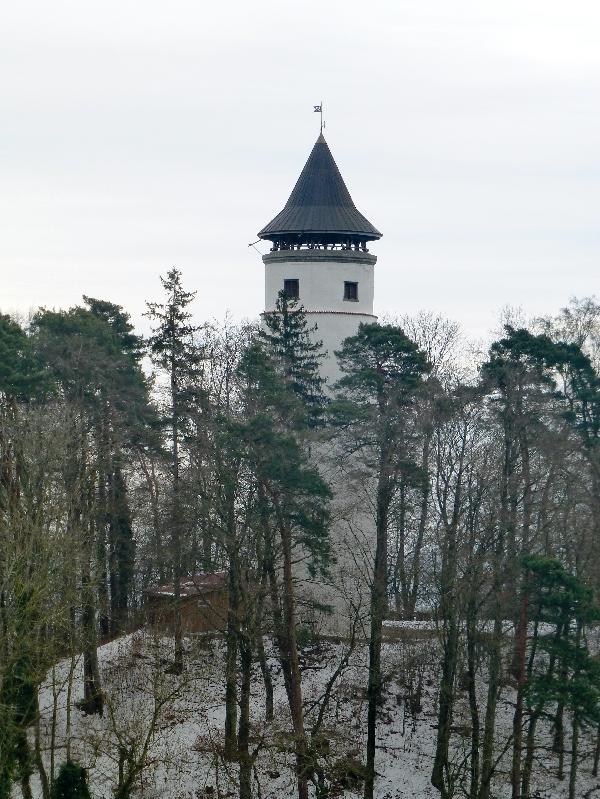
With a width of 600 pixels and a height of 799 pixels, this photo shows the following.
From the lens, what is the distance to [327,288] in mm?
43312

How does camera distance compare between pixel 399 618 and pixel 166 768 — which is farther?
pixel 399 618

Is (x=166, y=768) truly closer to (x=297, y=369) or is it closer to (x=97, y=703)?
(x=97, y=703)

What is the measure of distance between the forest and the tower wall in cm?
407

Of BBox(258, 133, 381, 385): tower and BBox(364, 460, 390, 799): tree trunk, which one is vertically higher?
BBox(258, 133, 381, 385): tower

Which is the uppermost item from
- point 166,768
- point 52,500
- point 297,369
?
point 297,369

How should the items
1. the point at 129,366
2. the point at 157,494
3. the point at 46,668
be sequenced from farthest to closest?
the point at 129,366, the point at 157,494, the point at 46,668

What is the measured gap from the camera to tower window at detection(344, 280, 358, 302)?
4353 centimetres

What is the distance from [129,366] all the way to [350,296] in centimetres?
792

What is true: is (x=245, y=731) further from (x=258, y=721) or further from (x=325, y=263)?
(x=325, y=263)

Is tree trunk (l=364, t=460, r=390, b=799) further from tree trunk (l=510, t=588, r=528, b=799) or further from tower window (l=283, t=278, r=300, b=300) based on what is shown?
tower window (l=283, t=278, r=300, b=300)

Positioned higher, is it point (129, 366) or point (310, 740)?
point (129, 366)

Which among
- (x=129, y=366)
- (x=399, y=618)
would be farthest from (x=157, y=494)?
(x=399, y=618)

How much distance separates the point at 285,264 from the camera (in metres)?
43.6

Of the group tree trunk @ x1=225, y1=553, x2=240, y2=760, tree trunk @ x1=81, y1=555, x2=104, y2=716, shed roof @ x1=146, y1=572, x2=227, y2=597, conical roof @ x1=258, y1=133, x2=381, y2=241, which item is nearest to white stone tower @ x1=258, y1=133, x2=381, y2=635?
conical roof @ x1=258, y1=133, x2=381, y2=241
